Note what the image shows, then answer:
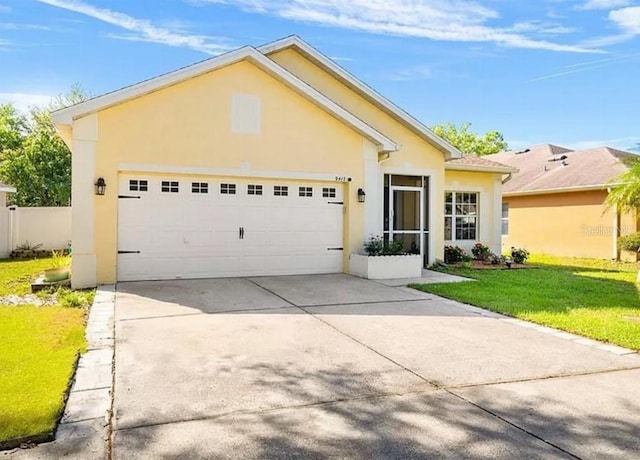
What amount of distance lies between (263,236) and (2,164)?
24.5 meters

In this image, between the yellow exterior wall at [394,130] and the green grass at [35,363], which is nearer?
the green grass at [35,363]

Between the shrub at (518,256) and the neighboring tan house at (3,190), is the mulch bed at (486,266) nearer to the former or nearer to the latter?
the shrub at (518,256)

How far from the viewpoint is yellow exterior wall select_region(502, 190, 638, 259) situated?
58.2 ft

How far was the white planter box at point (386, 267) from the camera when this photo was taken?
11344 mm

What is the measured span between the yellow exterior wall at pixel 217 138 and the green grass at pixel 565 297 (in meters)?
3.56

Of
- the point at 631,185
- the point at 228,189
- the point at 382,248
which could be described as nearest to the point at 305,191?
the point at 228,189

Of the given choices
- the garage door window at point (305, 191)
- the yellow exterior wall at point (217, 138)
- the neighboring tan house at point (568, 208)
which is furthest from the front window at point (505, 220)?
the garage door window at point (305, 191)

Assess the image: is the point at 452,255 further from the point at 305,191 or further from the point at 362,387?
the point at 362,387

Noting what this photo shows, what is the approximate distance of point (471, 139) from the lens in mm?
47875

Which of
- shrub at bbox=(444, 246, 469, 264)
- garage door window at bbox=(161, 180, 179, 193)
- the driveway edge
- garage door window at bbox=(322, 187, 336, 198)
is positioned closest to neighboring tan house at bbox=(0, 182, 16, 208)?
garage door window at bbox=(161, 180, 179, 193)

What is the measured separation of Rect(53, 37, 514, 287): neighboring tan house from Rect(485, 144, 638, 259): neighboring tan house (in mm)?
8210

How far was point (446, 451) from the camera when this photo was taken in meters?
3.16

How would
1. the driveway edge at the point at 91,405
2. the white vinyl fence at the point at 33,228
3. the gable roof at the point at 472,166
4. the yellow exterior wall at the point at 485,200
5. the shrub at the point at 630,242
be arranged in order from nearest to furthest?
1. the driveway edge at the point at 91,405
2. the shrub at the point at 630,242
3. the gable roof at the point at 472,166
4. the yellow exterior wall at the point at 485,200
5. the white vinyl fence at the point at 33,228

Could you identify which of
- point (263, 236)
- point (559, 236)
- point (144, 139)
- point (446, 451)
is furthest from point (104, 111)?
point (559, 236)
